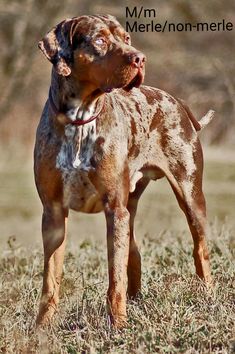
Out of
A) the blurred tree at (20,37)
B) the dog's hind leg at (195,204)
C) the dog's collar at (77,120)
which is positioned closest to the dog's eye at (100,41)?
the dog's collar at (77,120)

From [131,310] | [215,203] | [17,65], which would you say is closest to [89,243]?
[131,310]

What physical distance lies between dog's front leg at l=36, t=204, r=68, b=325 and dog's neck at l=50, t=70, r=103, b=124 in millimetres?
556


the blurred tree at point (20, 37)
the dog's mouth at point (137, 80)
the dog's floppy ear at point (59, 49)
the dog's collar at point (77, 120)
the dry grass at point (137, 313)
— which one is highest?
the blurred tree at point (20, 37)

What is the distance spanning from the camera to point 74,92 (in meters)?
7.19

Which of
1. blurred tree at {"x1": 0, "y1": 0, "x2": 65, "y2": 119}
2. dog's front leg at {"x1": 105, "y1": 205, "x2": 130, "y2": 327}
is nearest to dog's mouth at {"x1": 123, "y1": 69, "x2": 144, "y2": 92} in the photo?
dog's front leg at {"x1": 105, "y1": 205, "x2": 130, "y2": 327}

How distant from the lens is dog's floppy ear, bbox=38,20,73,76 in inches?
276

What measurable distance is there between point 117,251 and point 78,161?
1.85ft

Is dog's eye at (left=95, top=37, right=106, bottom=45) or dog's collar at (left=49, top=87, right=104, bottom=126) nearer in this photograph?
dog's eye at (left=95, top=37, right=106, bottom=45)

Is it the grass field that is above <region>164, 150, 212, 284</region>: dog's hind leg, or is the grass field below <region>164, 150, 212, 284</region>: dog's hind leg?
below

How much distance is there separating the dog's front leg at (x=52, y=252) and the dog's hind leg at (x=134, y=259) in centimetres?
70

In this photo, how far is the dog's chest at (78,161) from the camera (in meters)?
7.13

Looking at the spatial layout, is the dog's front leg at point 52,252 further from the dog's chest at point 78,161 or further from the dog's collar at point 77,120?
the dog's collar at point 77,120

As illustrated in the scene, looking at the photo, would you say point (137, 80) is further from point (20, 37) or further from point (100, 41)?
point (20, 37)

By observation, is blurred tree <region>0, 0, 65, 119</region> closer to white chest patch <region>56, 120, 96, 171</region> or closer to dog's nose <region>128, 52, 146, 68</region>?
white chest patch <region>56, 120, 96, 171</region>
